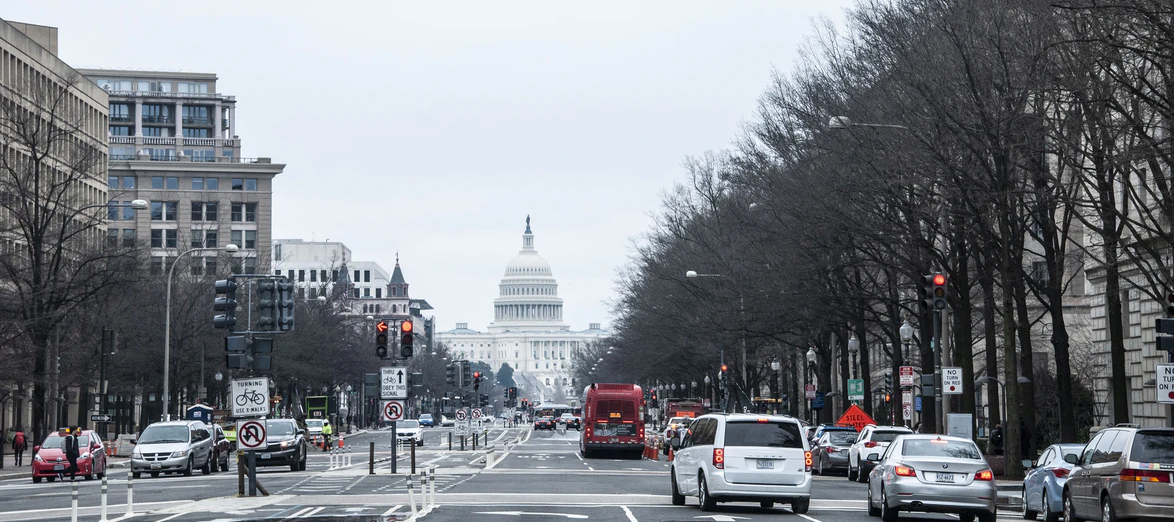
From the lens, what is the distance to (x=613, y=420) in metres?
61.5

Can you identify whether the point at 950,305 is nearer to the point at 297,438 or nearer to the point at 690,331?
the point at 297,438

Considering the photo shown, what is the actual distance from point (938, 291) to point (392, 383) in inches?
608

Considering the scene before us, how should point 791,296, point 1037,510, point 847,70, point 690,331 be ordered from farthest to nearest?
point 690,331, point 791,296, point 847,70, point 1037,510

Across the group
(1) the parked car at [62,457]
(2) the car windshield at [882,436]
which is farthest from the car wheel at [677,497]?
(1) the parked car at [62,457]

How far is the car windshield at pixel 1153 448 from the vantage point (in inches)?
867

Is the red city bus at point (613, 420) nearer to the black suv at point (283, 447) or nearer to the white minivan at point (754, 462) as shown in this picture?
the black suv at point (283, 447)

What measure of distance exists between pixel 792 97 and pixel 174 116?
12436cm

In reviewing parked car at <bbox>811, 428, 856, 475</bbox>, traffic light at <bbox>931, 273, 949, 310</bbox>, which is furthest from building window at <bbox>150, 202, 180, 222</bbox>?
traffic light at <bbox>931, 273, 949, 310</bbox>

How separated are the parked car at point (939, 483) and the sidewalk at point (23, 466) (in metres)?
31.9

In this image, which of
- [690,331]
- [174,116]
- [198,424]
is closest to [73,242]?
[198,424]

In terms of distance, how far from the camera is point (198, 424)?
48.7 m

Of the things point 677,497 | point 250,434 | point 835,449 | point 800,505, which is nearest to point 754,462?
point 800,505

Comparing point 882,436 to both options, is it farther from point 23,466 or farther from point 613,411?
point 23,466

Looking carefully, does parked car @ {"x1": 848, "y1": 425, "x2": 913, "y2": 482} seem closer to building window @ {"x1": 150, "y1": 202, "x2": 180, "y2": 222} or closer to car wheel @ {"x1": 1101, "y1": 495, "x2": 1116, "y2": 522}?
car wheel @ {"x1": 1101, "y1": 495, "x2": 1116, "y2": 522}
